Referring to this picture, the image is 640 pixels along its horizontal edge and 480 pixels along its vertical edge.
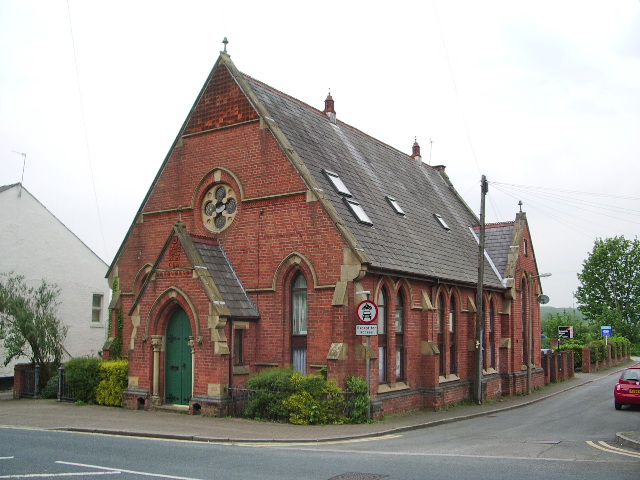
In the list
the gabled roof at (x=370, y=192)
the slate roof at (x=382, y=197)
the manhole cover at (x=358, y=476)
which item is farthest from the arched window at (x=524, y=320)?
the manhole cover at (x=358, y=476)

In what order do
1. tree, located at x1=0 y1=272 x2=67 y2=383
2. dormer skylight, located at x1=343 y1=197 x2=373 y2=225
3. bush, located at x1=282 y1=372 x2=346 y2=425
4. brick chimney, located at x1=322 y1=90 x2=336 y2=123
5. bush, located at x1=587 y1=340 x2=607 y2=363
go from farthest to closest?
bush, located at x1=587 y1=340 x2=607 y2=363, brick chimney, located at x1=322 y1=90 x2=336 y2=123, tree, located at x1=0 y1=272 x2=67 y2=383, dormer skylight, located at x1=343 y1=197 x2=373 y2=225, bush, located at x1=282 y1=372 x2=346 y2=425

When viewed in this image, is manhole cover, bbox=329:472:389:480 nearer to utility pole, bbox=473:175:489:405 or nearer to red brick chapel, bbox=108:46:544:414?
red brick chapel, bbox=108:46:544:414

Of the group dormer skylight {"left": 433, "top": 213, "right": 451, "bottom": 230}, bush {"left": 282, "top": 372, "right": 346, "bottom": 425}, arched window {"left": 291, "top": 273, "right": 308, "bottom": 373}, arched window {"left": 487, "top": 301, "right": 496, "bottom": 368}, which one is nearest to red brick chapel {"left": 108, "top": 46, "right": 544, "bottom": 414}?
arched window {"left": 291, "top": 273, "right": 308, "bottom": 373}

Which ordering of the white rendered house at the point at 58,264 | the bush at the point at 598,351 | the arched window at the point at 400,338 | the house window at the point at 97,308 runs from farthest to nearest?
the bush at the point at 598,351, the house window at the point at 97,308, the white rendered house at the point at 58,264, the arched window at the point at 400,338

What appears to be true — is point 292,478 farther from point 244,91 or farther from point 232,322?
point 244,91

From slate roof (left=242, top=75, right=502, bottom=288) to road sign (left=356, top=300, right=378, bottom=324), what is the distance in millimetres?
1459

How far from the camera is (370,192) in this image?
23188 millimetres

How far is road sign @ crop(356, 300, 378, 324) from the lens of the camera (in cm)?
1698

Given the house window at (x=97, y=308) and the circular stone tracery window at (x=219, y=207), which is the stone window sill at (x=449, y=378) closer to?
the circular stone tracery window at (x=219, y=207)

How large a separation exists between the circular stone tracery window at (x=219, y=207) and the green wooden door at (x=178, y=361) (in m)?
3.25

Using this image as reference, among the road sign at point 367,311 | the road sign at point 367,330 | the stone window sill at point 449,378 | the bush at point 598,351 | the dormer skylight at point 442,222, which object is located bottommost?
the bush at point 598,351

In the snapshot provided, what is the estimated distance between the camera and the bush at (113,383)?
20328mm

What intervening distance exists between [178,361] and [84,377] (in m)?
3.84

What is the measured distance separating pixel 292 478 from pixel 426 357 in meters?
12.7
